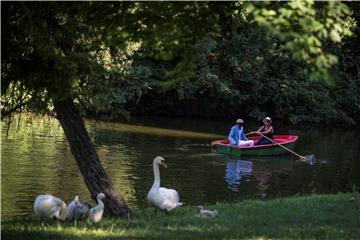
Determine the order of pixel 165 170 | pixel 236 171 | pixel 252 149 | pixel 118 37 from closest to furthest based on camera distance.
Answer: pixel 118 37, pixel 165 170, pixel 236 171, pixel 252 149

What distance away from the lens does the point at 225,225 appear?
31.4 ft

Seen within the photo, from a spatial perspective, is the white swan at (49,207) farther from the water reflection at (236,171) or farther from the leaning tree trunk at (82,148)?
the water reflection at (236,171)

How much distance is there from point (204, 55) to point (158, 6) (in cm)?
3559

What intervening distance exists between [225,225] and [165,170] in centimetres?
1228

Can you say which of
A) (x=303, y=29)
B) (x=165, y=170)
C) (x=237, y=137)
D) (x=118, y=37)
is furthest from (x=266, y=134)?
(x=303, y=29)

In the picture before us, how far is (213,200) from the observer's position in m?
17.1

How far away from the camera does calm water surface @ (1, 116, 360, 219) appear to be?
1747 centimetres

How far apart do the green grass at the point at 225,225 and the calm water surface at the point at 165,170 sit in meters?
4.39

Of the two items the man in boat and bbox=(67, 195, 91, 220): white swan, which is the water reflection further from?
bbox=(67, 195, 91, 220): white swan

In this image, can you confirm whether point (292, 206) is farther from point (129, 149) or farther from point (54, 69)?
point (129, 149)

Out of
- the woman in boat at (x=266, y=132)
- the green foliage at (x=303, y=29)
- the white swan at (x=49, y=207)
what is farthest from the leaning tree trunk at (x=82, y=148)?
the woman in boat at (x=266, y=132)

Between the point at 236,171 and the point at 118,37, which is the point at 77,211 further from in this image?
the point at 236,171

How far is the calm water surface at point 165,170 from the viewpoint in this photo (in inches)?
688

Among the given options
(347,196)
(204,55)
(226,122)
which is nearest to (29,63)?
(347,196)
